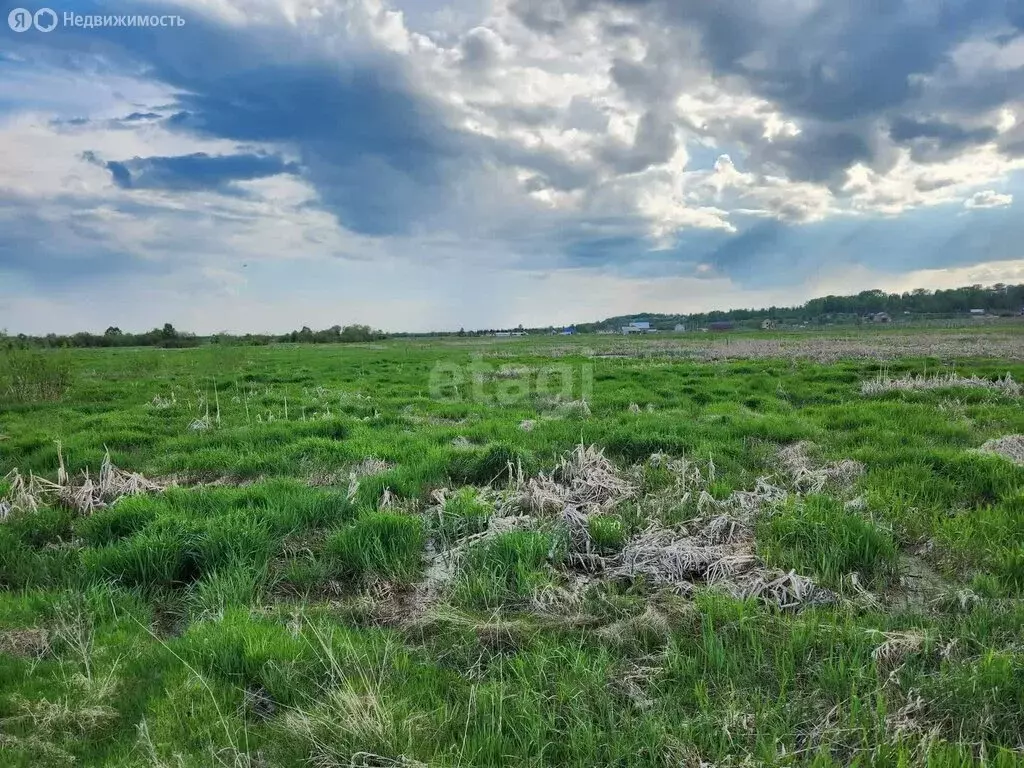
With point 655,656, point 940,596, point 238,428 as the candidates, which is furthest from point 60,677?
point 238,428

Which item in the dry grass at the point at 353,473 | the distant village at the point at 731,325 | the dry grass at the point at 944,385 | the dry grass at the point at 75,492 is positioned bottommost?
the dry grass at the point at 353,473

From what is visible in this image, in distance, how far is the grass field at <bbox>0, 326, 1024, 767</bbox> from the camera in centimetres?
285

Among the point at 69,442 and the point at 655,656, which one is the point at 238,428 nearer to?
the point at 69,442

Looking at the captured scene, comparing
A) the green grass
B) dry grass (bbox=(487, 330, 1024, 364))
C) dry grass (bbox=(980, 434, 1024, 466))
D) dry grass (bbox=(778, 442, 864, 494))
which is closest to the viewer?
the green grass

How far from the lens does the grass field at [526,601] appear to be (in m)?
2.85

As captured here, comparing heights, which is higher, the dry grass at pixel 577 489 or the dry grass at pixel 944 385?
the dry grass at pixel 944 385

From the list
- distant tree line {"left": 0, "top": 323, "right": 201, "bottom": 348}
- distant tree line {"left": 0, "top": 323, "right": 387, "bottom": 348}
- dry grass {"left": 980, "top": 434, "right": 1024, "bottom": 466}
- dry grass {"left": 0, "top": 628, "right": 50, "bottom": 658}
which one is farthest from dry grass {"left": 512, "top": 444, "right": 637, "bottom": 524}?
distant tree line {"left": 0, "top": 323, "right": 201, "bottom": 348}

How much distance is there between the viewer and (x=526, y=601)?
433cm

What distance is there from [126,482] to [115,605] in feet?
10.9

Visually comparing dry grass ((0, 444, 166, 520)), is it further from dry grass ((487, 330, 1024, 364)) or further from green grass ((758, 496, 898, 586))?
dry grass ((487, 330, 1024, 364))

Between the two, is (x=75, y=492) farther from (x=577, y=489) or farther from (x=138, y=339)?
(x=138, y=339)

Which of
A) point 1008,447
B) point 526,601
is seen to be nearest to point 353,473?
point 526,601

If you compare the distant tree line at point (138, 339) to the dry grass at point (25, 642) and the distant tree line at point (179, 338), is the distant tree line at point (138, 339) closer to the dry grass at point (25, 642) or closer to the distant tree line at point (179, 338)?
the distant tree line at point (179, 338)

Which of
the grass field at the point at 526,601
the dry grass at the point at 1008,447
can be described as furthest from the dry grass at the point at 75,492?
the dry grass at the point at 1008,447
